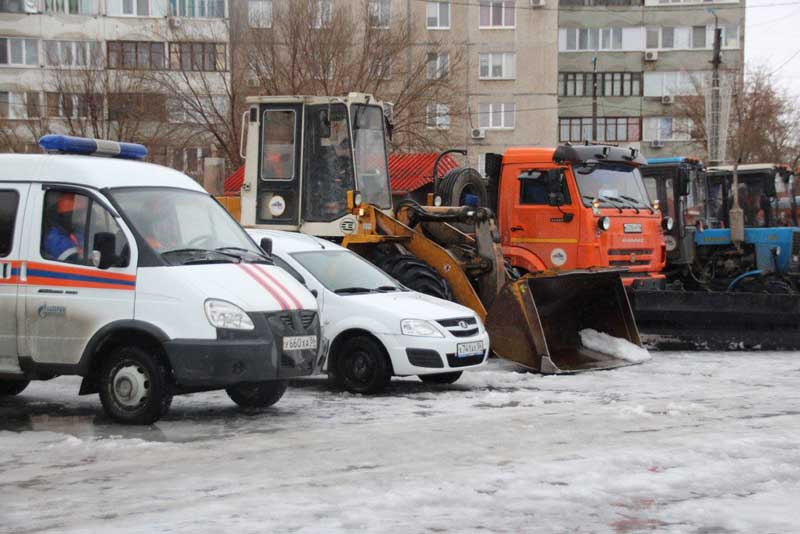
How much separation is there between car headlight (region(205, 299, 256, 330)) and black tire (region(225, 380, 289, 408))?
4.22 ft

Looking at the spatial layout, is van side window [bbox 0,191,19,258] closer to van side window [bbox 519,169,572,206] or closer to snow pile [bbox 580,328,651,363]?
snow pile [bbox 580,328,651,363]

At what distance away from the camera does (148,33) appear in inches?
2084

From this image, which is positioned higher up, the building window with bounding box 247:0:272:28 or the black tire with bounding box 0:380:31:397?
the building window with bounding box 247:0:272:28

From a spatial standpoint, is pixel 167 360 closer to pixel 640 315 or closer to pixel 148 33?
pixel 640 315

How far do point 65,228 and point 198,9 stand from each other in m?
43.6

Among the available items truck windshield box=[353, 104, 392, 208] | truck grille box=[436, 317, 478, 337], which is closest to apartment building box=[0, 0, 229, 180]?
truck windshield box=[353, 104, 392, 208]

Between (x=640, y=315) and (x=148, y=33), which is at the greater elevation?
(x=148, y=33)

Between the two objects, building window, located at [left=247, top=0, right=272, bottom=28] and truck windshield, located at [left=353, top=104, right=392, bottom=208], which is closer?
truck windshield, located at [left=353, top=104, right=392, bottom=208]

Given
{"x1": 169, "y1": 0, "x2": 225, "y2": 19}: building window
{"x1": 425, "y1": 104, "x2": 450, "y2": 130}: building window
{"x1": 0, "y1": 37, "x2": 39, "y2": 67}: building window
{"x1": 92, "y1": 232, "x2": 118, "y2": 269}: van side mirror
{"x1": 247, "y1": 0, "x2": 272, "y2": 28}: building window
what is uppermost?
{"x1": 169, "y1": 0, "x2": 225, "y2": 19}: building window

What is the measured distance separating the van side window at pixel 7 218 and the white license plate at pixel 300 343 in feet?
8.95

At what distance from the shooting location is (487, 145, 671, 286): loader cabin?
17.4 metres

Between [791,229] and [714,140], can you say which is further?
[714,140]

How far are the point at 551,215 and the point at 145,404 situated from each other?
29.0 feet

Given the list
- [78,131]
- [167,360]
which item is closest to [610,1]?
[78,131]
